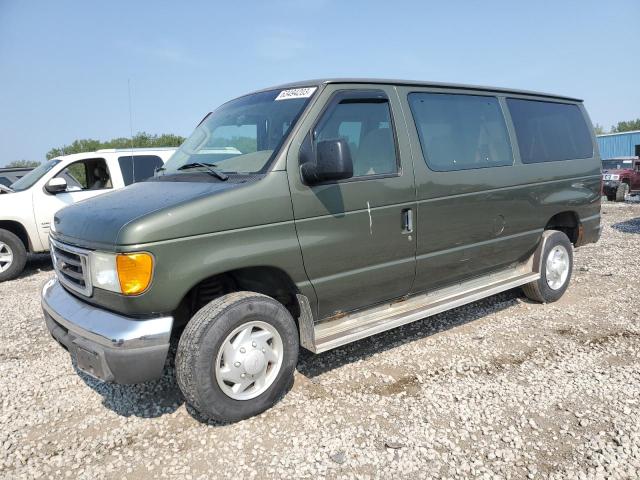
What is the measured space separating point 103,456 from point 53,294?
1.21 m

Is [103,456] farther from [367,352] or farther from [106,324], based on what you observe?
[367,352]

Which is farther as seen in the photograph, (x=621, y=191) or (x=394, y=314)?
(x=621, y=191)

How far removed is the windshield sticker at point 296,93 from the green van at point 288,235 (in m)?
0.03

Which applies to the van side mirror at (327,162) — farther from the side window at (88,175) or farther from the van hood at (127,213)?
the side window at (88,175)

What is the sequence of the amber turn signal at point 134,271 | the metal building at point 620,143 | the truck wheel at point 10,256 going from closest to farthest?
the amber turn signal at point 134,271
the truck wheel at point 10,256
the metal building at point 620,143

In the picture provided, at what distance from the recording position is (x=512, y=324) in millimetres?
4535

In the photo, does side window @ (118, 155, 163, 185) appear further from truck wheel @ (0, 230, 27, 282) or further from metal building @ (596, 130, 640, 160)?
metal building @ (596, 130, 640, 160)

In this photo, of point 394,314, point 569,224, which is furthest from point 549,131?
point 394,314

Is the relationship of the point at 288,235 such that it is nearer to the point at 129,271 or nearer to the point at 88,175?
the point at 129,271

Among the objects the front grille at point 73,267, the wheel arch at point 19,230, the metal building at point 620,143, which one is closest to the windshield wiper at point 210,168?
the front grille at point 73,267

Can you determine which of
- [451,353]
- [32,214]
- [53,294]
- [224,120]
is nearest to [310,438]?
[451,353]

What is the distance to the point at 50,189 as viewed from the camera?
7.23 metres

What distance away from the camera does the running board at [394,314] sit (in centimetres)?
317

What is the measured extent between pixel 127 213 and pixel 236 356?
108cm
